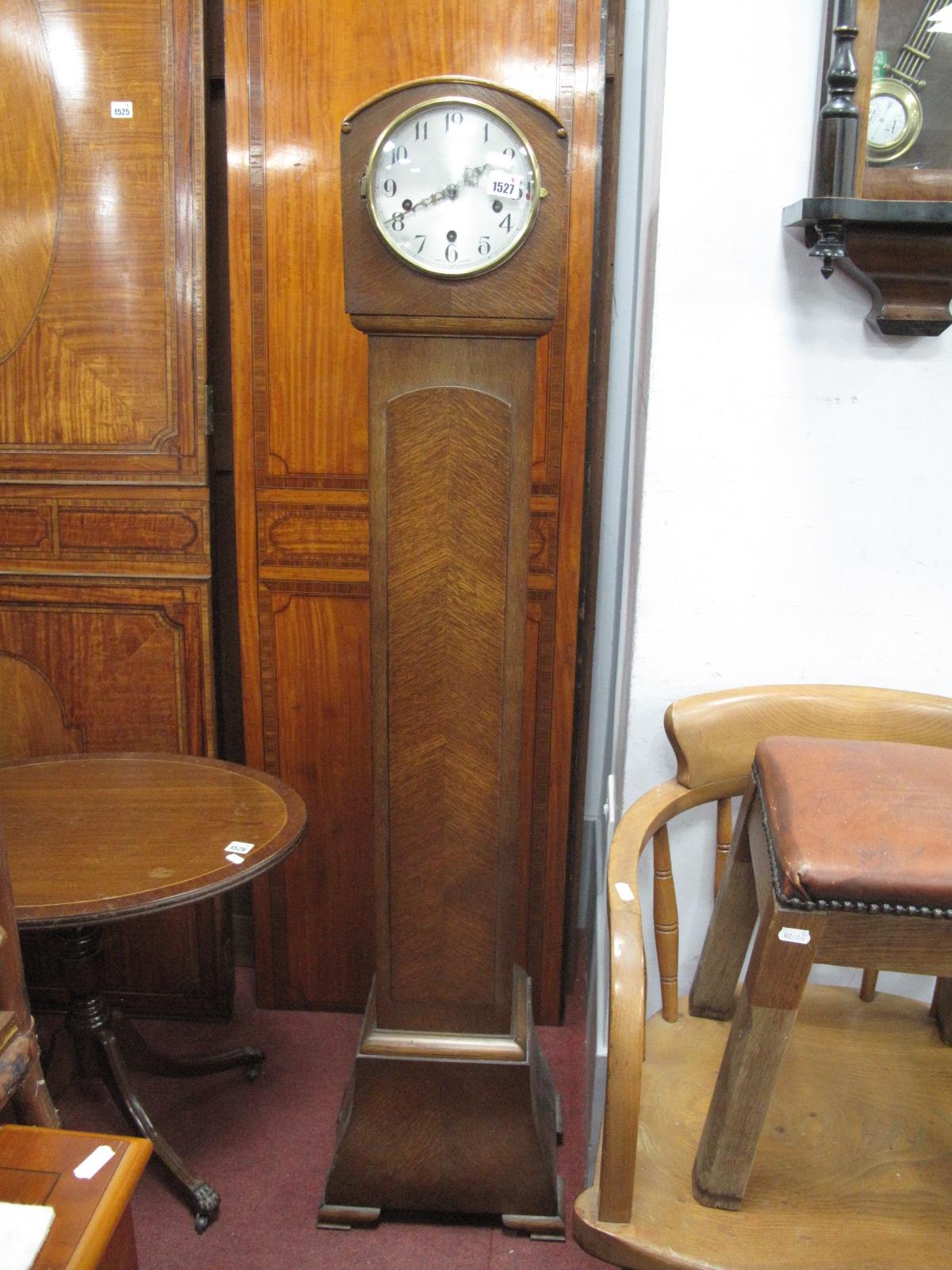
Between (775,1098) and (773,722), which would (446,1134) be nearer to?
(775,1098)

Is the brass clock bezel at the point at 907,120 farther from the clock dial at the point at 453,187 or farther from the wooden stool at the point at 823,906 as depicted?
the wooden stool at the point at 823,906

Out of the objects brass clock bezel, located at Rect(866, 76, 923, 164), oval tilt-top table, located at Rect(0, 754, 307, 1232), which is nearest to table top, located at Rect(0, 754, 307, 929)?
oval tilt-top table, located at Rect(0, 754, 307, 1232)

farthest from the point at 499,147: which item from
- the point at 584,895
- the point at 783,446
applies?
the point at 584,895

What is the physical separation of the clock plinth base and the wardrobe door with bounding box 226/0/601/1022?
0.57m

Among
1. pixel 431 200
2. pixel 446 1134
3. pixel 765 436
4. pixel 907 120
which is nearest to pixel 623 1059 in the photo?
pixel 446 1134

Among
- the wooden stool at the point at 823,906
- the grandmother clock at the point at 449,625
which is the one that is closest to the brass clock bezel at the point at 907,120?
the grandmother clock at the point at 449,625

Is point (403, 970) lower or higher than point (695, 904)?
lower

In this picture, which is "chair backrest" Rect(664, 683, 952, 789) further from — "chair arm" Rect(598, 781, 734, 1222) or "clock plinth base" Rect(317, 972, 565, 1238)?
"clock plinth base" Rect(317, 972, 565, 1238)

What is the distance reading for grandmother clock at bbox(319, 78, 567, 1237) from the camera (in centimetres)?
140

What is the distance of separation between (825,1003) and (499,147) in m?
1.30

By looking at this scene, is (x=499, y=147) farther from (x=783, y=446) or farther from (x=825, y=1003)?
(x=825, y=1003)

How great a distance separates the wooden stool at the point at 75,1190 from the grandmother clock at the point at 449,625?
741 millimetres

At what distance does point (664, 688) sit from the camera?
5.39ft

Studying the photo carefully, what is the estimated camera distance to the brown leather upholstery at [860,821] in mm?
979
